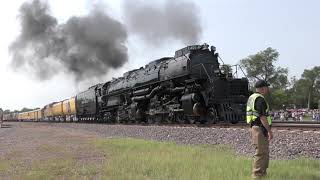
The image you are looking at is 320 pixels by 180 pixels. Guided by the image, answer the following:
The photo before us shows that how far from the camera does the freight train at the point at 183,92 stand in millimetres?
23266

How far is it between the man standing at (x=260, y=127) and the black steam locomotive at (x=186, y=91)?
1466 centimetres

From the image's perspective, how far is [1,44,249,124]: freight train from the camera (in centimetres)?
2327

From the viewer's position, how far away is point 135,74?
33469 millimetres

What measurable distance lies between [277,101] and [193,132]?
7211 centimetres

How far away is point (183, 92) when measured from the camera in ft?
82.4

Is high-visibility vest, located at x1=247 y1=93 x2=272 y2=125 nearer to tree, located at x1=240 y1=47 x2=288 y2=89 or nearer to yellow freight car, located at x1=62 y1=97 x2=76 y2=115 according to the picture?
yellow freight car, located at x1=62 y1=97 x2=76 y2=115

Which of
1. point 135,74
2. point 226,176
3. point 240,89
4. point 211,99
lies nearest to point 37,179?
point 226,176

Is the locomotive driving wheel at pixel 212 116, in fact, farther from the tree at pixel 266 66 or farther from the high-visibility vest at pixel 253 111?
the tree at pixel 266 66

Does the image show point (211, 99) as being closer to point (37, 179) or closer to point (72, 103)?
point (37, 179)

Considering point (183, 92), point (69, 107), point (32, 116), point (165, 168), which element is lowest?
point (165, 168)

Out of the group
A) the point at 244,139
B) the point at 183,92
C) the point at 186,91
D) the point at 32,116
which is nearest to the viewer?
the point at 244,139

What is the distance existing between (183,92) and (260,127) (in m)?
16.9

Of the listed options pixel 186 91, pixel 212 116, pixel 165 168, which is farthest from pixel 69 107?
pixel 165 168

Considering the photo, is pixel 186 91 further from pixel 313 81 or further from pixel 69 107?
pixel 313 81
